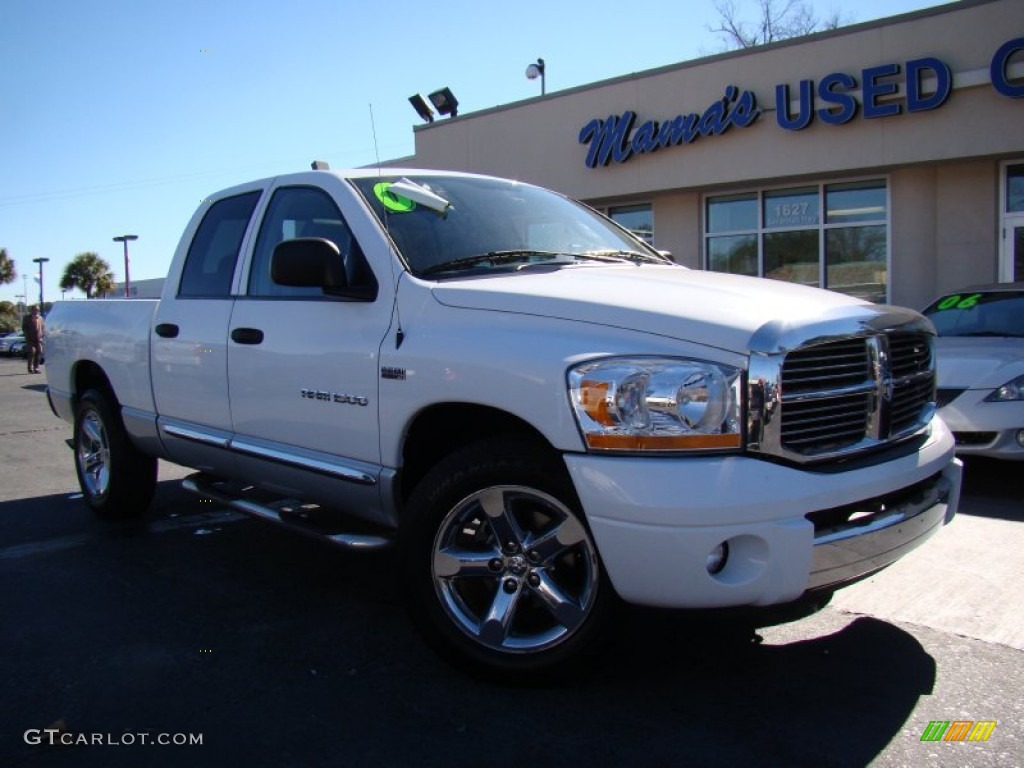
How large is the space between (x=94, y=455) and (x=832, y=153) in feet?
35.4

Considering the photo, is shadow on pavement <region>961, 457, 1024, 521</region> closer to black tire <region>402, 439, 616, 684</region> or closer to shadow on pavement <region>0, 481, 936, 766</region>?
shadow on pavement <region>0, 481, 936, 766</region>

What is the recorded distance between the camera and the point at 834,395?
288 cm

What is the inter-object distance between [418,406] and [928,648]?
2.22 metres

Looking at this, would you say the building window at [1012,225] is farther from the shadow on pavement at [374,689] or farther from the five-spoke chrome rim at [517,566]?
the five-spoke chrome rim at [517,566]

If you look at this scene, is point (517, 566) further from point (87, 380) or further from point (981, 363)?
point (981, 363)

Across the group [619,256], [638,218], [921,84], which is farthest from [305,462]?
[638,218]

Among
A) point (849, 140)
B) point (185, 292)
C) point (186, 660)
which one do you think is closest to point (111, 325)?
point (185, 292)

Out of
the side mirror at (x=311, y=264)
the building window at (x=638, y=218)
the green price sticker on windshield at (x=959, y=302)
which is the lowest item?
the green price sticker on windshield at (x=959, y=302)

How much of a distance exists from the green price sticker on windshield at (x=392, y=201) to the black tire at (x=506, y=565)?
128 centimetres

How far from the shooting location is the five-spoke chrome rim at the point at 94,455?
557cm

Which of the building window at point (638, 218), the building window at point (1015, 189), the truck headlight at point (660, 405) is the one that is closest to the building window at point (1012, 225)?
the building window at point (1015, 189)

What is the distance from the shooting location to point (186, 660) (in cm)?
339

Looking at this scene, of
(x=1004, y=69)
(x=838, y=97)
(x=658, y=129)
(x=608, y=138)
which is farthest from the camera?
(x=608, y=138)

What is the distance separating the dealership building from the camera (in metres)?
11.6
